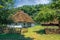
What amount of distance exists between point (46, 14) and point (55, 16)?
1.41 metres

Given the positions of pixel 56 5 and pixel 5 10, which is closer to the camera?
pixel 56 5

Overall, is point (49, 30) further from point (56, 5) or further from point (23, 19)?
point (23, 19)

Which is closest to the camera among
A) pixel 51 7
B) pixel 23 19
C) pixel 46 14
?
pixel 46 14

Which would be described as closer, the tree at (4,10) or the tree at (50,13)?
the tree at (50,13)

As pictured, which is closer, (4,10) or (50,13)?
(50,13)

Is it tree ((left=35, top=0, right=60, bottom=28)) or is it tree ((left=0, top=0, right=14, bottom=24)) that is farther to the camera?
tree ((left=0, top=0, right=14, bottom=24))

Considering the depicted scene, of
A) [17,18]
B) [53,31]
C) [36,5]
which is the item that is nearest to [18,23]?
[17,18]

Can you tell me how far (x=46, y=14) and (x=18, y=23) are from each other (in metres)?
15.5

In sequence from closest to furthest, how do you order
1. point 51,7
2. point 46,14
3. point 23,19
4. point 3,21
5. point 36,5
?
1. point 46,14
2. point 51,7
3. point 3,21
4. point 23,19
5. point 36,5

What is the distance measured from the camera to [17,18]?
38.5 m

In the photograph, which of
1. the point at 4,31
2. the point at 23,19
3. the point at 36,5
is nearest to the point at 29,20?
the point at 23,19

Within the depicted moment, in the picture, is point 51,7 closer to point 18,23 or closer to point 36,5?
point 18,23

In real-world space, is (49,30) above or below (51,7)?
below

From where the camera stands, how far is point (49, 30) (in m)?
25.9
